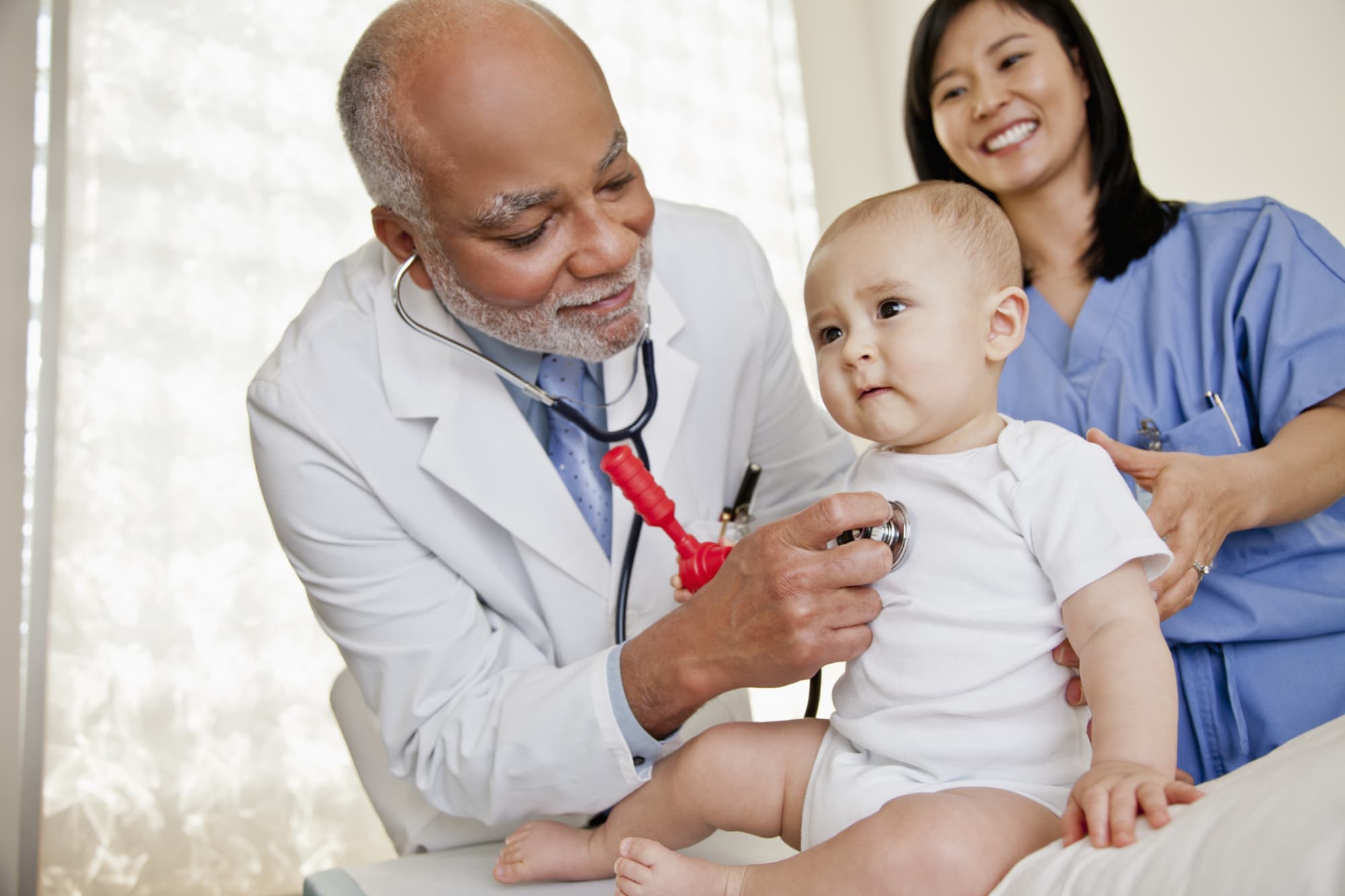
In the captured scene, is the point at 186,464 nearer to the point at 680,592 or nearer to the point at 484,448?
the point at 484,448

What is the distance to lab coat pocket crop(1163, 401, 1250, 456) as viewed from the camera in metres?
1.25

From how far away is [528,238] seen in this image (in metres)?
1.29

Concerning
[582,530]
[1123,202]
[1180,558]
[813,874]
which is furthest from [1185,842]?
[1123,202]

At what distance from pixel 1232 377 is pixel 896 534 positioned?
55cm

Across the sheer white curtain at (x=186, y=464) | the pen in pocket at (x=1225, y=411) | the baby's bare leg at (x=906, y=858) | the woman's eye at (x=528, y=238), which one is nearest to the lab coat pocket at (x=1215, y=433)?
the pen in pocket at (x=1225, y=411)

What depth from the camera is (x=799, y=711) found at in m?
3.64

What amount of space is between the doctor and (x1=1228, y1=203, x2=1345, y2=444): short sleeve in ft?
1.93

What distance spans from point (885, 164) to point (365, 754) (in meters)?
3.08

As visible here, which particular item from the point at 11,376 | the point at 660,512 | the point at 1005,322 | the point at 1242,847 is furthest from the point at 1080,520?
the point at 11,376

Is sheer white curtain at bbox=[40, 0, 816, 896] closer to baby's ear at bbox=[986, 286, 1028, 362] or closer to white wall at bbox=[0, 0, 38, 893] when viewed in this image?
white wall at bbox=[0, 0, 38, 893]

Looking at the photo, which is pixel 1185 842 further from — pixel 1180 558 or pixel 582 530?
pixel 582 530

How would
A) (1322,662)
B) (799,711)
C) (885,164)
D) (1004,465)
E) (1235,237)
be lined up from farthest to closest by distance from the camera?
(885,164) < (799,711) < (1235,237) < (1322,662) < (1004,465)

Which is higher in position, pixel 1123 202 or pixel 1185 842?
pixel 1123 202

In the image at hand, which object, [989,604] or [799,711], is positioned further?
[799,711]
